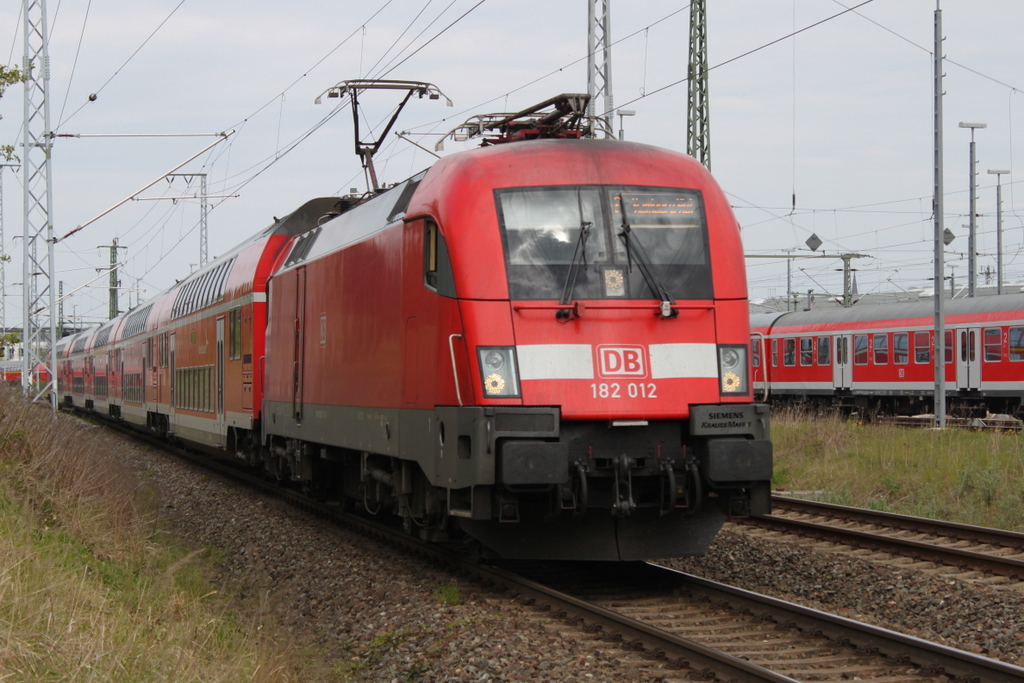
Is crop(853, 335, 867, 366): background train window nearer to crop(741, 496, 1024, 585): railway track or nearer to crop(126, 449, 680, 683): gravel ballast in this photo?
crop(741, 496, 1024, 585): railway track

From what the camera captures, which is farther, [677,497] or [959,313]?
[959,313]

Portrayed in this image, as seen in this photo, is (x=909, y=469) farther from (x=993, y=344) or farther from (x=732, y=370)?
(x=993, y=344)

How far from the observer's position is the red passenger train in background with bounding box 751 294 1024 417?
2444cm

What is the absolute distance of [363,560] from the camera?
402 inches

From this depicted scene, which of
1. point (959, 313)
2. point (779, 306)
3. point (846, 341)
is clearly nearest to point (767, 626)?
point (959, 313)

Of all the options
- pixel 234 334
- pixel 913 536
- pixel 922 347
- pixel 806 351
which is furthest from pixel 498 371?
pixel 806 351

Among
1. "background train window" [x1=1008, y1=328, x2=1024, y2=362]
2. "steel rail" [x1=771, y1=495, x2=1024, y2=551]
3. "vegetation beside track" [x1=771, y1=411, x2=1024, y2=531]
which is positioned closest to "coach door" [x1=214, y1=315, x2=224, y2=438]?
"vegetation beside track" [x1=771, y1=411, x2=1024, y2=531]

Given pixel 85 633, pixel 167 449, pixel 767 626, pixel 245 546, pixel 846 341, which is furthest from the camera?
pixel 846 341

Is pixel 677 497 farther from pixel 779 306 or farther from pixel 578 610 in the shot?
pixel 779 306

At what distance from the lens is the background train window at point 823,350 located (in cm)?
3047

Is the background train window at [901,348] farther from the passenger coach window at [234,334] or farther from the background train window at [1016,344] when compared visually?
the passenger coach window at [234,334]

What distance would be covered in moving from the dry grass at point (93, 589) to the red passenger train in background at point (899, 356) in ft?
56.9

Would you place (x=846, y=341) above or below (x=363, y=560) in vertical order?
above

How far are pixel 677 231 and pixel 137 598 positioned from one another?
4.66 meters
